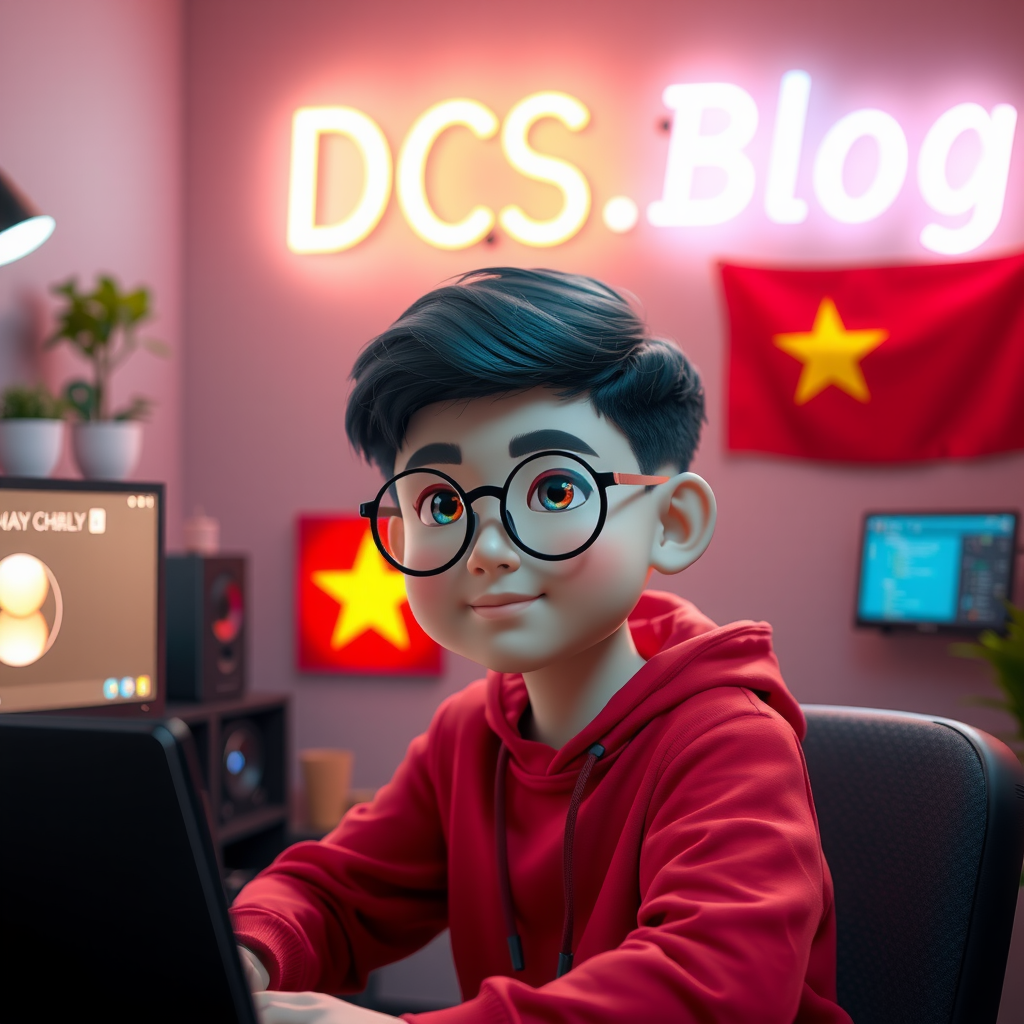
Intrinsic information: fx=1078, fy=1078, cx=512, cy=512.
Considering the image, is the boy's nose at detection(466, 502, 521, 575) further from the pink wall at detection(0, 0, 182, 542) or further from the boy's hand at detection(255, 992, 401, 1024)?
the pink wall at detection(0, 0, 182, 542)

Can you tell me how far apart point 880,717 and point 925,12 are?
91.1 inches

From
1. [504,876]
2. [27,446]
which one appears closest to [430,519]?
[504,876]

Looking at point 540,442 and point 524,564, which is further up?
point 540,442

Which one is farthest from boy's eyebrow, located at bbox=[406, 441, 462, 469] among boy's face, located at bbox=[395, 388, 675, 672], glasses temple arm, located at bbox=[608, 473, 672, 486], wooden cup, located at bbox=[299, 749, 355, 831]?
wooden cup, located at bbox=[299, 749, 355, 831]

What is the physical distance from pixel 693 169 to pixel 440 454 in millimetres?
2181

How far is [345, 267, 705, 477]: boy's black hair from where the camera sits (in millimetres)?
911

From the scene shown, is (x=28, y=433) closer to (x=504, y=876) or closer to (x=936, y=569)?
(x=504, y=876)

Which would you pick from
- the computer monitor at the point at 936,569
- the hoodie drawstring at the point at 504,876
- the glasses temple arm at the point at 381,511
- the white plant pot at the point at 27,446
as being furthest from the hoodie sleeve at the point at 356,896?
the computer monitor at the point at 936,569

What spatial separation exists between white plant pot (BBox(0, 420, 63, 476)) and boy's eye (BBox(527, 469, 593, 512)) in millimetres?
1533

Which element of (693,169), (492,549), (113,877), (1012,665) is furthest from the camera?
(693,169)

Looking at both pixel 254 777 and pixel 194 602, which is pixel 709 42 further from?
pixel 254 777

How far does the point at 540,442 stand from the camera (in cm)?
90

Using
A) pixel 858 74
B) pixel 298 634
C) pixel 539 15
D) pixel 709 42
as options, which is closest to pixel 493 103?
pixel 539 15

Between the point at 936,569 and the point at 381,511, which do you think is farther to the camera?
the point at 936,569
